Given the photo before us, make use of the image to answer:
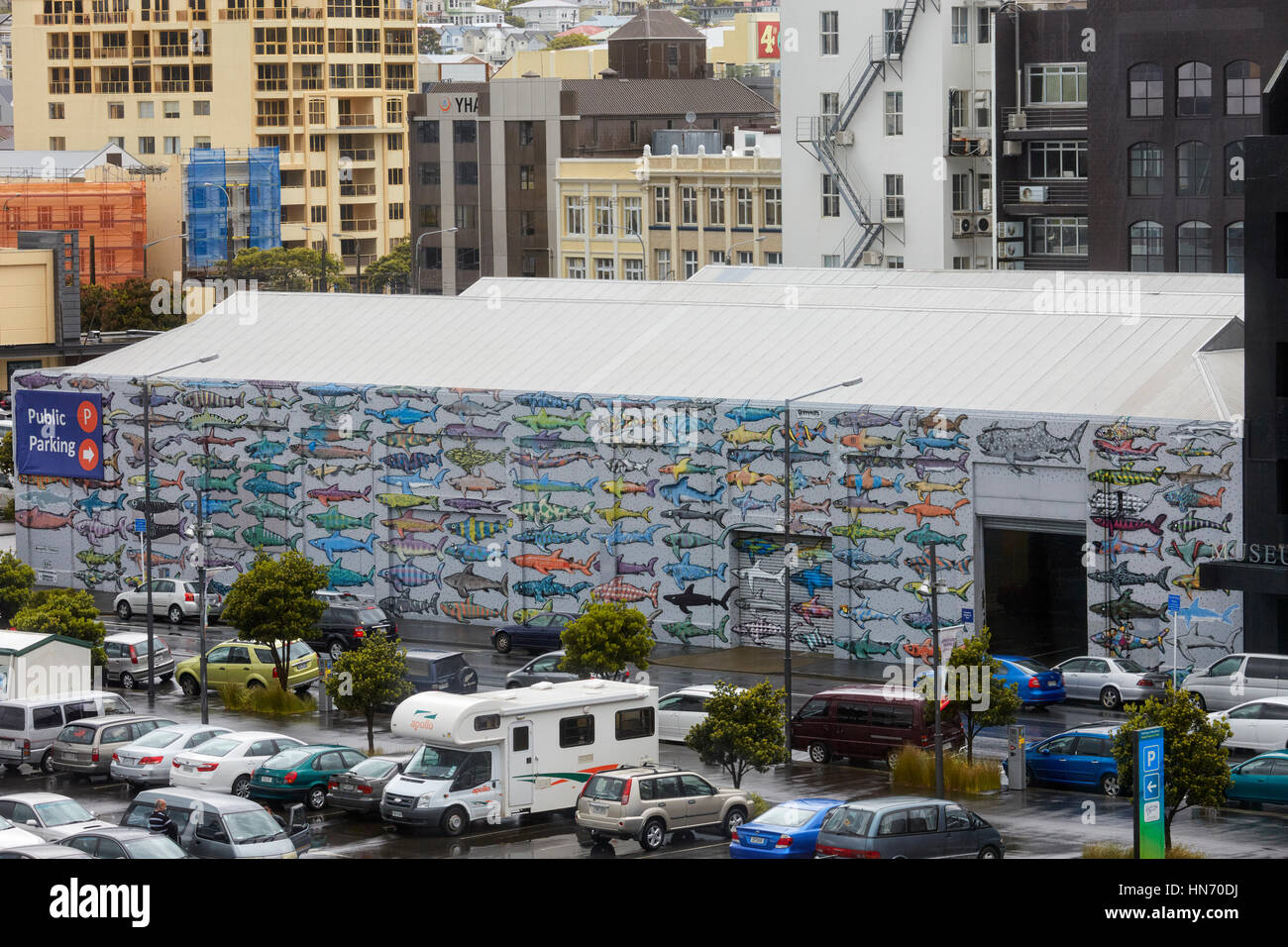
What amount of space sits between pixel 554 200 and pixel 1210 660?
3692 inches

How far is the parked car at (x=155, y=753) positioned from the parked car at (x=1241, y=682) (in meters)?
21.0

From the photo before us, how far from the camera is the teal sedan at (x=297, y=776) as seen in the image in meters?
37.1

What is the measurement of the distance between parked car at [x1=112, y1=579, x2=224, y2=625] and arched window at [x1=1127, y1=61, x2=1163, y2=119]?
167 ft

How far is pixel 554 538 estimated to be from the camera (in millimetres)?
58656

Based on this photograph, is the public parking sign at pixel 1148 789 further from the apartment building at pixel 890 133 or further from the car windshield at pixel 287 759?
the apartment building at pixel 890 133

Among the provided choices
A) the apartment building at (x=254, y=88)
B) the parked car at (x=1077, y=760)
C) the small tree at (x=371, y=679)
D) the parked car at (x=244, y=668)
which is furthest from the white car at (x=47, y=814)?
the apartment building at (x=254, y=88)

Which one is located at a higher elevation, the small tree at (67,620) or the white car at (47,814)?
the small tree at (67,620)

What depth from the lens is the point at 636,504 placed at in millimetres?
57250

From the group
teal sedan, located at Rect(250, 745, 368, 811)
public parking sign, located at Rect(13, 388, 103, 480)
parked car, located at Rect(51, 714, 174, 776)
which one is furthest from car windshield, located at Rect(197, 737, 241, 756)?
public parking sign, located at Rect(13, 388, 103, 480)

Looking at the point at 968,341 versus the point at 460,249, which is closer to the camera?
the point at 968,341

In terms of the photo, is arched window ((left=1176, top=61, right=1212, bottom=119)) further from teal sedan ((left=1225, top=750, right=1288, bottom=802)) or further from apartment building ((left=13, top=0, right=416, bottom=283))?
apartment building ((left=13, top=0, right=416, bottom=283))

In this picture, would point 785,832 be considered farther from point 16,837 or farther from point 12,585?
point 12,585
